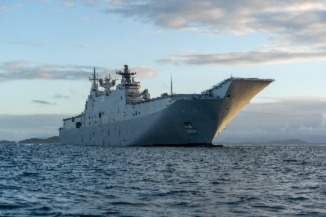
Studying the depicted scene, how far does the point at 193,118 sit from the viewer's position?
239ft

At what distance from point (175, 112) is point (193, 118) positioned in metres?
3.33

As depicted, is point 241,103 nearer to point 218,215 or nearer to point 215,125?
point 215,125

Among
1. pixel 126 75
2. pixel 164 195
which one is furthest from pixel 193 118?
pixel 164 195

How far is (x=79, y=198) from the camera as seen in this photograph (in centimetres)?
2098

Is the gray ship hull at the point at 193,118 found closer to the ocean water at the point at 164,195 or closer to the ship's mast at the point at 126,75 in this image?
the ship's mast at the point at 126,75

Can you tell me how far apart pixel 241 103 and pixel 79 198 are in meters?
57.2

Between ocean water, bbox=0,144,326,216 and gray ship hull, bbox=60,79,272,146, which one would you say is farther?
gray ship hull, bbox=60,79,272,146

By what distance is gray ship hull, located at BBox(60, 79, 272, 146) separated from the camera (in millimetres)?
70688

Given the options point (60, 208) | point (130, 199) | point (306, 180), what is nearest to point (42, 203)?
point (60, 208)

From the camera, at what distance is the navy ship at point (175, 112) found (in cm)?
7088

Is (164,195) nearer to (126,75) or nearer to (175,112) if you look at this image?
(175,112)

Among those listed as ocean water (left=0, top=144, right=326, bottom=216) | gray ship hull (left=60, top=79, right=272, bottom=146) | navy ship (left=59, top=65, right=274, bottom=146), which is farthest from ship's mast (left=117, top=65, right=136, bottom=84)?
ocean water (left=0, top=144, right=326, bottom=216)

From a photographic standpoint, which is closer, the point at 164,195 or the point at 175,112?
the point at 164,195

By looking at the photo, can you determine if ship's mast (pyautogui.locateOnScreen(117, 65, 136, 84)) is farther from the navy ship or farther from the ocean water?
the ocean water
